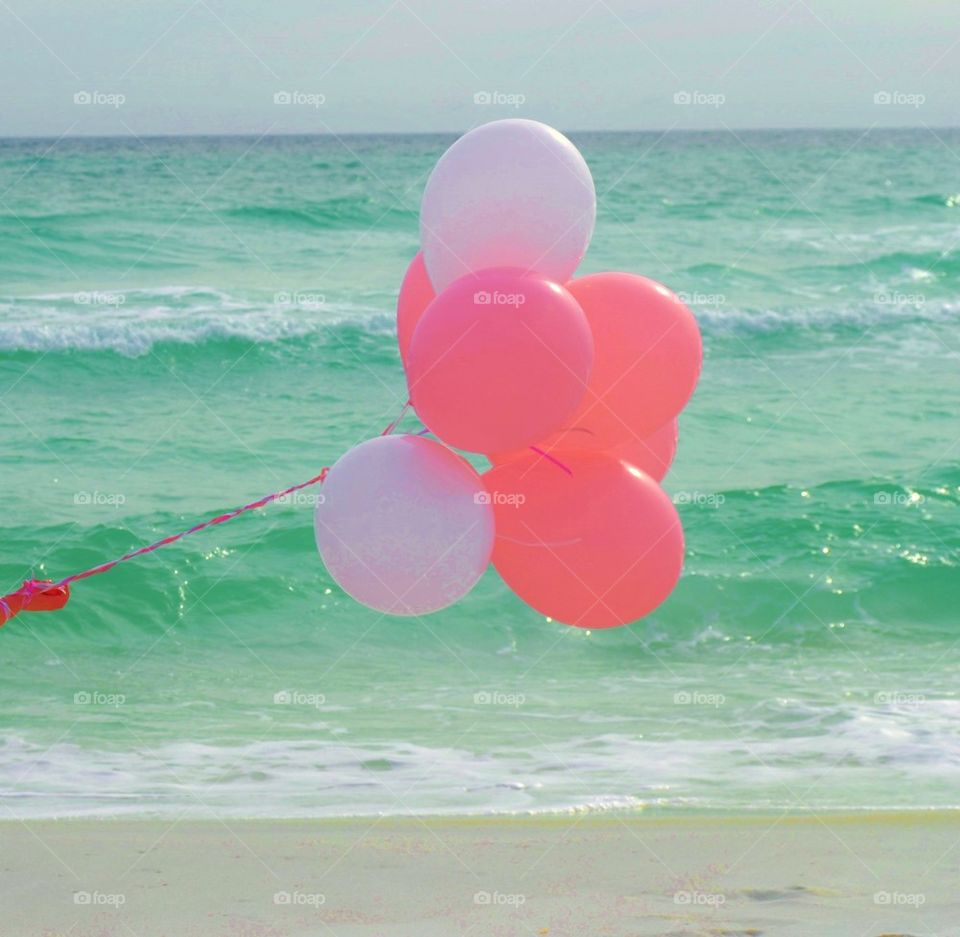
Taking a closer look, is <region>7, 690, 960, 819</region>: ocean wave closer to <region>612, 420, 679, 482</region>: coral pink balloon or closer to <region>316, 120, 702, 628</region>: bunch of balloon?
<region>612, 420, 679, 482</region>: coral pink balloon

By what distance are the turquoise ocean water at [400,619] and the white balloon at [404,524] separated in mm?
2151

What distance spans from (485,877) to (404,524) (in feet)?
5.92

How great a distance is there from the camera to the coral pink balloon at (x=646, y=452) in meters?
3.33

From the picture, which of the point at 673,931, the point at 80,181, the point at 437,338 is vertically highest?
the point at 437,338

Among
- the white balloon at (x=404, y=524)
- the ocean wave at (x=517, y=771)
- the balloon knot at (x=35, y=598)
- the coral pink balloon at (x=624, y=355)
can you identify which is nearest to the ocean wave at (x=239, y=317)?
the ocean wave at (x=517, y=771)

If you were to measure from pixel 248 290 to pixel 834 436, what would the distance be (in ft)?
23.0

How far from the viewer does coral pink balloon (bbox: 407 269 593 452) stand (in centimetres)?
301

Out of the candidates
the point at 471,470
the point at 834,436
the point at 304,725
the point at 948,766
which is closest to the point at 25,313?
the point at 834,436

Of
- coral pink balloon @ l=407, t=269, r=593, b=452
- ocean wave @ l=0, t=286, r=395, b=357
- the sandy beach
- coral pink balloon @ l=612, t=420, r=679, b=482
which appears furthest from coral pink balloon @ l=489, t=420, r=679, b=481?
ocean wave @ l=0, t=286, r=395, b=357

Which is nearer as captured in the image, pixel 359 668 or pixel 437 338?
pixel 437 338

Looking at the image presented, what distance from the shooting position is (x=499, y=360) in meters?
3.00

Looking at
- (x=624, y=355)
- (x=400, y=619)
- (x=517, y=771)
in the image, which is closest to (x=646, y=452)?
(x=624, y=355)

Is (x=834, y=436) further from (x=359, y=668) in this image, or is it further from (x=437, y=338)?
(x=437, y=338)

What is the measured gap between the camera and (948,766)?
5.55m
